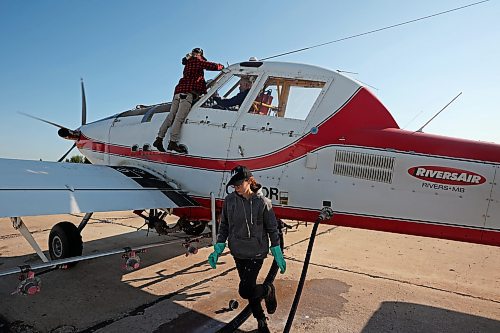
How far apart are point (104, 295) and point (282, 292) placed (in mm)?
2640

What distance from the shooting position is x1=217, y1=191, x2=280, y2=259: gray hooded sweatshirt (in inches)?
151

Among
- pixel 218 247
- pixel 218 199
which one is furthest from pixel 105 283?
pixel 218 247

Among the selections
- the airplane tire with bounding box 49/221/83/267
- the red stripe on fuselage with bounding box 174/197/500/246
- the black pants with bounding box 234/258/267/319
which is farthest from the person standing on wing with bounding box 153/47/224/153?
the black pants with bounding box 234/258/267/319

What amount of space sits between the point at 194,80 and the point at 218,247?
3375mm

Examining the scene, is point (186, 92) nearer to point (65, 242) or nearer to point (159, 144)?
point (159, 144)

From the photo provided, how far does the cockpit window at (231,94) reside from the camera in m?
6.06

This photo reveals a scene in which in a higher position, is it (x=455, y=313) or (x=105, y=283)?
(x=455, y=313)

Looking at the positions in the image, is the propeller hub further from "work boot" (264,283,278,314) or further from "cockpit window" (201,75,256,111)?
"work boot" (264,283,278,314)

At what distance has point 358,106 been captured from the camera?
17.3 feet

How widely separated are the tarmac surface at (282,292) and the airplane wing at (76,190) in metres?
1.33

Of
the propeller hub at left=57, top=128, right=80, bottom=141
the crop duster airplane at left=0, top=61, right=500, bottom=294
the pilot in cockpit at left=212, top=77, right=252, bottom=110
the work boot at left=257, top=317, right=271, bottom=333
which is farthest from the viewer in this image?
the propeller hub at left=57, top=128, right=80, bottom=141

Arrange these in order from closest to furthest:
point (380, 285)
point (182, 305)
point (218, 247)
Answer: point (218, 247), point (182, 305), point (380, 285)

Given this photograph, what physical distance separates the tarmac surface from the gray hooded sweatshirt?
1177 mm

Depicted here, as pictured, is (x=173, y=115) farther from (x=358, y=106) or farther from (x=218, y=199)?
(x=358, y=106)
